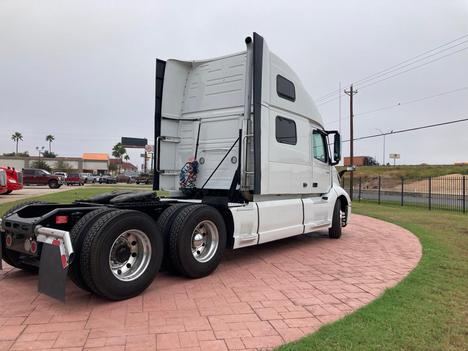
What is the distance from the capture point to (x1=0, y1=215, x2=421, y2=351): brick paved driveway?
3547mm

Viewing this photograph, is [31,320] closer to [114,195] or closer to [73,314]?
[73,314]

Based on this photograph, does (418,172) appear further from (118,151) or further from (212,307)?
(118,151)

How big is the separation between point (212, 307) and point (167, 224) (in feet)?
4.44

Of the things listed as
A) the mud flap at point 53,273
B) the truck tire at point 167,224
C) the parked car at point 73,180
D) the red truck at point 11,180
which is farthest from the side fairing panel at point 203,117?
the parked car at point 73,180

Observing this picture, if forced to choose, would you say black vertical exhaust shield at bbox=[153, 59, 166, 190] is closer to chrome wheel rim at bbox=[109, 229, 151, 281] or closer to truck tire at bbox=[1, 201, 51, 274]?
truck tire at bbox=[1, 201, 51, 274]

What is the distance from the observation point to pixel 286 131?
23.7ft

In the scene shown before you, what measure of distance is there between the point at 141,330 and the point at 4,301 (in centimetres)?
189

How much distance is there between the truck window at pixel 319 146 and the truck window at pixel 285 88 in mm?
1294

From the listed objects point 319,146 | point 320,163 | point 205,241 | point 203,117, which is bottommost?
point 205,241

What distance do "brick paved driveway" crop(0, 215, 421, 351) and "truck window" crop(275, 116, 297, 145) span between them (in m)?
2.11

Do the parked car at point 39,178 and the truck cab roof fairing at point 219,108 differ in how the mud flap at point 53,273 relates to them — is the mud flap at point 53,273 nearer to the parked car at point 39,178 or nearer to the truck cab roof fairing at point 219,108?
the truck cab roof fairing at point 219,108

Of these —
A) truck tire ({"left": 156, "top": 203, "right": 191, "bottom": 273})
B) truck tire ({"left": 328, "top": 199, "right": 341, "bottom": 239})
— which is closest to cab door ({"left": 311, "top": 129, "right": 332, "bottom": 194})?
truck tire ({"left": 328, "top": 199, "right": 341, "bottom": 239})

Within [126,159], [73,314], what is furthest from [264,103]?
[126,159]

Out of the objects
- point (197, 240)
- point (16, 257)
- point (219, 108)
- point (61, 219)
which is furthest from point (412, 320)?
point (16, 257)
